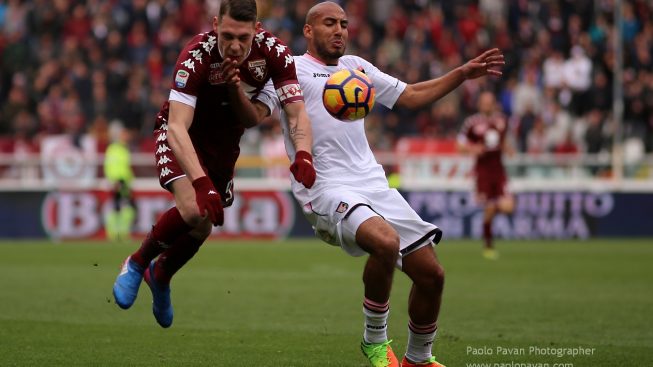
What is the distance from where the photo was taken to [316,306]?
38.8ft

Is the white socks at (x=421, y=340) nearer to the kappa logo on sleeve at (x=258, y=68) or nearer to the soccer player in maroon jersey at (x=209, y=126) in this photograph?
the soccer player in maroon jersey at (x=209, y=126)

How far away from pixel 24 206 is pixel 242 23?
1691 cm

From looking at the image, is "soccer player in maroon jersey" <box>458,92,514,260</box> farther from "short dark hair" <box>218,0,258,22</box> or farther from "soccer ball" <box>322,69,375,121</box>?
"short dark hair" <box>218,0,258,22</box>

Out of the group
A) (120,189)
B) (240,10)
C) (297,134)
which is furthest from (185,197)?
(120,189)

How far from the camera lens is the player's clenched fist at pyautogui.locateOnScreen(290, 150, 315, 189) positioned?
24.2 ft

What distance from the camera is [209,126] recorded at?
27.2 feet

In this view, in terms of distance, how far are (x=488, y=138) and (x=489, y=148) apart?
20cm

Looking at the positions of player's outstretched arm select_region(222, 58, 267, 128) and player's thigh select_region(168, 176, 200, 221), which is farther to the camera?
player's thigh select_region(168, 176, 200, 221)

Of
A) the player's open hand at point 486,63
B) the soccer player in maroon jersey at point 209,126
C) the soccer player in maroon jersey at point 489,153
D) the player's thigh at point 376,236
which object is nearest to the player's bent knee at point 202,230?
the soccer player in maroon jersey at point 209,126

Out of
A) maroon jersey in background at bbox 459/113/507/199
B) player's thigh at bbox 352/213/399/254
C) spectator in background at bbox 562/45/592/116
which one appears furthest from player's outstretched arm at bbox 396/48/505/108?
spectator in background at bbox 562/45/592/116

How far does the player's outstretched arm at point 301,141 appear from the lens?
7406 mm

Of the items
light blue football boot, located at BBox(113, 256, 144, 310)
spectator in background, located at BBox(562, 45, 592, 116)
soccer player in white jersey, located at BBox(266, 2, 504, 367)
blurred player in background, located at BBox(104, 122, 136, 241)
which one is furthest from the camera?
spectator in background, located at BBox(562, 45, 592, 116)

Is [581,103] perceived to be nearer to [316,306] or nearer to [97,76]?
[97,76]

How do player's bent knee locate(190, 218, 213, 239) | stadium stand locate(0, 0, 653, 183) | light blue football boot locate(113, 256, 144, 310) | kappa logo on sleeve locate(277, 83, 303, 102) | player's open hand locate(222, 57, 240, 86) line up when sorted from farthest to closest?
stadium stand locate(0, 0, 653, 183) < player's bent knee locate(190, 218, 213, 239) < light blue football boot locate(113, 256, 144, 310) < kappa logo on sleeve locate(277, 83, 303, 102) < player's open hand locate(222, 57, 240, 86)
